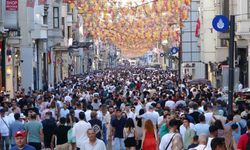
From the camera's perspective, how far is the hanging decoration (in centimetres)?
5503

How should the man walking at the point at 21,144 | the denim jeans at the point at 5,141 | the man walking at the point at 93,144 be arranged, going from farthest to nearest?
the denim jeans at the point at 5,141
the man walking at the point at 93,144
the man walking at the point at 21,144

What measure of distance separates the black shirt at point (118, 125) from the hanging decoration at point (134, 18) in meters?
25.1

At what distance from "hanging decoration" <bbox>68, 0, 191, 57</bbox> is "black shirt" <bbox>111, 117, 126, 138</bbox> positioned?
2510cm

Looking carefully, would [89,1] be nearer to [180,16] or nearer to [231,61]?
[180,16]

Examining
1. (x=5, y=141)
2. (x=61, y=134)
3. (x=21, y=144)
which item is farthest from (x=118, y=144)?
(x=21, y=144)

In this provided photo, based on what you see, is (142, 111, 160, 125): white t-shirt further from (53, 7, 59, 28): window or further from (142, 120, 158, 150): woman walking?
(53, 7, 59, 28): window

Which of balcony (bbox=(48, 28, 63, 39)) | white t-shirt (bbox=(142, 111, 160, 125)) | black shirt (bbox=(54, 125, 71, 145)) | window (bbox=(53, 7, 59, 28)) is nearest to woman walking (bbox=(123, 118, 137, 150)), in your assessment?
black shirt (bbox=(54, 125, 71, 145))

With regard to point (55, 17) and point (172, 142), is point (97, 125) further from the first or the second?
point (55, 17)

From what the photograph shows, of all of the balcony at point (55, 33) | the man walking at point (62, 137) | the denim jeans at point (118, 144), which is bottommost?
the denim jeans at point (118, 144)

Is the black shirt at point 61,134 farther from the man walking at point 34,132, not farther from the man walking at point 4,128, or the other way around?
the man walking at point 4,128

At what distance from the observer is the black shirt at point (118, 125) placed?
71.3ft

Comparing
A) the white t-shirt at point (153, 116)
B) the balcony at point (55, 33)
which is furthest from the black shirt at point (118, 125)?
the balcony at point (55, 33)

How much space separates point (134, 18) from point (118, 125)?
45.5 meters

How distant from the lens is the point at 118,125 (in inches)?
866
